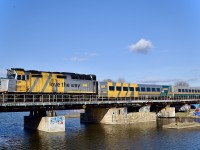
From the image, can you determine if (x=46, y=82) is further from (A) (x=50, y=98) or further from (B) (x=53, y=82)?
(A) (x=50, y=98)

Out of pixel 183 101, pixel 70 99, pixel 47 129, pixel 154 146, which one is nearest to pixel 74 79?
pixel 70 99

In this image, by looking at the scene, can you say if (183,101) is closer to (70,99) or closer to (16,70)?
(70,99)

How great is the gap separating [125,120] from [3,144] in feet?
102

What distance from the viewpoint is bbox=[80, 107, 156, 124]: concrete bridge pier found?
61.7 meters

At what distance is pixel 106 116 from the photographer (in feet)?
205

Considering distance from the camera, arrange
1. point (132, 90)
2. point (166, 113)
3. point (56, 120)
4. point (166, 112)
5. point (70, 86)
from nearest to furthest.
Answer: point (56, 120) → point (70, 86) → point (132, 90) → point (166, 113) → point (166, 112)

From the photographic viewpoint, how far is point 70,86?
53.8m

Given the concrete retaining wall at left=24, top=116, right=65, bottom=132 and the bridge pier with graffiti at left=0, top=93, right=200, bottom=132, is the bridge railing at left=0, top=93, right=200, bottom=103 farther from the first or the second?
the concrete retaining wall at left=24, top=116, right=65, bottom=132

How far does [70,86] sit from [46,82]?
5863mm

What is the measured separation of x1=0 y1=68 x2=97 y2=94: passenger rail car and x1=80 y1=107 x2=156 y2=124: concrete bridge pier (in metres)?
6.67

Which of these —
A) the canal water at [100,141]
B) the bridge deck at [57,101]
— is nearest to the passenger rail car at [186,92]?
the bridge deck at [57,101]

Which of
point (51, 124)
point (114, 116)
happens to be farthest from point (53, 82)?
point (114, 116)

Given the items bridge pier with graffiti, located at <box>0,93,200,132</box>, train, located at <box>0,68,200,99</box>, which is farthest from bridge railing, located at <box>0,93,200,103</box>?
train, located at <box>0,68,200,99</box>

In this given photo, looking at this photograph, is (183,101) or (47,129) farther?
(183,101)
